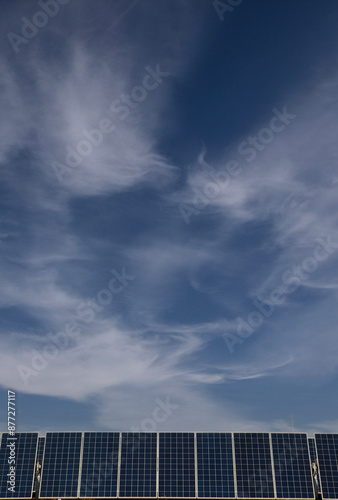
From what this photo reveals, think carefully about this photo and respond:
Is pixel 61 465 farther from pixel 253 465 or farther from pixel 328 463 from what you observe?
pixel 328 463

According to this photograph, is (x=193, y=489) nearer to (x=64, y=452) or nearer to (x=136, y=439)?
(x=136, y=439)

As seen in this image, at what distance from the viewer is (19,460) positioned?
4891cm

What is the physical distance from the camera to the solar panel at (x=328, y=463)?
4575 cm

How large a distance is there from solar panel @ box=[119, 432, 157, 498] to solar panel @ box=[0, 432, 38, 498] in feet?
36.0

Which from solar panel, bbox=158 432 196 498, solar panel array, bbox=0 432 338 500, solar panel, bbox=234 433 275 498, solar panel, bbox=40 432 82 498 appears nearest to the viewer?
solar panel, bbox=234 433 275 498

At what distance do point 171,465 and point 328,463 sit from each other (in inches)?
726

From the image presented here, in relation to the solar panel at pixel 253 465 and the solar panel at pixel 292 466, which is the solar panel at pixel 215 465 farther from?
the solar panel at pixel 292 466

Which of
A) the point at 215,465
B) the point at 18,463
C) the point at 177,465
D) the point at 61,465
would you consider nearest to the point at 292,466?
the point at 215,465

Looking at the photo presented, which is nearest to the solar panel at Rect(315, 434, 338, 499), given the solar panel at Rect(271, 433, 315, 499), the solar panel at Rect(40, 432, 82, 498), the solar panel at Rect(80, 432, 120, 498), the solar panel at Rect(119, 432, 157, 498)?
the solar panel at Rect(271, 433, 315, 499)

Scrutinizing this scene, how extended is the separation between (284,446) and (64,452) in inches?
1062

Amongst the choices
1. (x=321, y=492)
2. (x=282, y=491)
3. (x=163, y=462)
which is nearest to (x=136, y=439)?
(x=163, y=462)

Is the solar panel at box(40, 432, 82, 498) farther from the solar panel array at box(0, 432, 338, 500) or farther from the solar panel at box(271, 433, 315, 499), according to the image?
the solar panel at box(271, 433, 315, 499)

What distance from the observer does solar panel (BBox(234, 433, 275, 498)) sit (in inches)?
1829

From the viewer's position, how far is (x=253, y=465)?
47.7 metres
